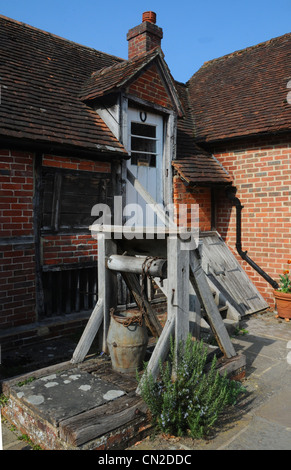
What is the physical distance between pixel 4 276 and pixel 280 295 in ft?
16.6

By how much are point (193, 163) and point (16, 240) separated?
14.2 feet

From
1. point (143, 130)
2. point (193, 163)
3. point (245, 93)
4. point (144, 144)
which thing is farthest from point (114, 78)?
point (245, 93)

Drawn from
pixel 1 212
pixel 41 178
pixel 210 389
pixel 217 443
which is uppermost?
pixel 41 178

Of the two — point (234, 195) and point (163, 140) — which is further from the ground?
point (163, 140)

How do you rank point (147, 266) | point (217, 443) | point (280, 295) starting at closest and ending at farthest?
point (217, 443), point (147, 266), point (280, 295)

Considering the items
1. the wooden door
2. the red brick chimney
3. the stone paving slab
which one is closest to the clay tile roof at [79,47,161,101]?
the wooden door

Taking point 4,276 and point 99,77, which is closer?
point 4,276

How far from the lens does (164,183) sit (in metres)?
7.75

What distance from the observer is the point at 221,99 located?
9.60 meters

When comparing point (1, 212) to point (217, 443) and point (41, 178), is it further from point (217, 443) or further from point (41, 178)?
point (217, 443)

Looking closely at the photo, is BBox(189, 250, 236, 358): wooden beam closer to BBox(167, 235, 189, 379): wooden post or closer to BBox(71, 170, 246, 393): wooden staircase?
BBox(71, 170, 246, 393): wooden staircase

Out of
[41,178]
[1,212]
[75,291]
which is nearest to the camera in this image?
[1,212]

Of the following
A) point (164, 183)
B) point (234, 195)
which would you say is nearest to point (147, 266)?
point (164, 183)

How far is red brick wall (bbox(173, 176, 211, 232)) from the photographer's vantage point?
7.83 metres
